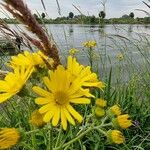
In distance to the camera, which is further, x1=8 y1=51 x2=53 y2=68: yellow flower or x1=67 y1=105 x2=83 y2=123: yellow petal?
x1=8 y1=51 x2=53 y2=68: yellow flower

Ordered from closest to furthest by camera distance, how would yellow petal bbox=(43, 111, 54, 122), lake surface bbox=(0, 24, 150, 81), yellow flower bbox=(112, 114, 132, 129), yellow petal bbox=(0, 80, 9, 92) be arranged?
1. yellow petal bbox=(43, 111, 54, 122)
2. yellow petal bbox=(0, 80, 9, 92)
3. yellow flower bbox=(112, 114, 132, 129)
4. lake surface bbox=(0, 24, 150, 81)

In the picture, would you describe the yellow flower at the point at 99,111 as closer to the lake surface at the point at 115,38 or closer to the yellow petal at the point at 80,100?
the yellow petal at the point at 80,100

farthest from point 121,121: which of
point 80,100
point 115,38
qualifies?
point 115,38

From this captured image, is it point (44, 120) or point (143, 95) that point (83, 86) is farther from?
point (143, 95)

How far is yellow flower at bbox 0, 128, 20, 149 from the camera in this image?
121 cm

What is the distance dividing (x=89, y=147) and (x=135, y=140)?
14.6 inches

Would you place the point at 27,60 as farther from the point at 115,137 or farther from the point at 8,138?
the point at 115,137

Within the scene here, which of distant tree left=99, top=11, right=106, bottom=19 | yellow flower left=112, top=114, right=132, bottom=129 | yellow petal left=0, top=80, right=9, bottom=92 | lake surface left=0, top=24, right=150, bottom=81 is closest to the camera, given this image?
yellow petal left=0, top=80, right=9, bottom=92

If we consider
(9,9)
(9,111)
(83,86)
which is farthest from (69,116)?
(9,111)

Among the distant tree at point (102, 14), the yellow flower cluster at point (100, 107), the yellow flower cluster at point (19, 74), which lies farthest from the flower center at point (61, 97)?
the distant tree at point (102, 14)

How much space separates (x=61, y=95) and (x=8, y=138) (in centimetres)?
19

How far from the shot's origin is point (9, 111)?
3.76 meters

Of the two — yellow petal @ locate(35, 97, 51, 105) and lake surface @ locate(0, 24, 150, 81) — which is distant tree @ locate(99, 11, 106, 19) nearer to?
lake surface @ locate(0, 24, 150, 81)

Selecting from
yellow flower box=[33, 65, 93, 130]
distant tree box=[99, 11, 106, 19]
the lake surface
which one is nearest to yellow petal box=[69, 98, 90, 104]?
yellow flower box=[33, 65, 93, 130]
